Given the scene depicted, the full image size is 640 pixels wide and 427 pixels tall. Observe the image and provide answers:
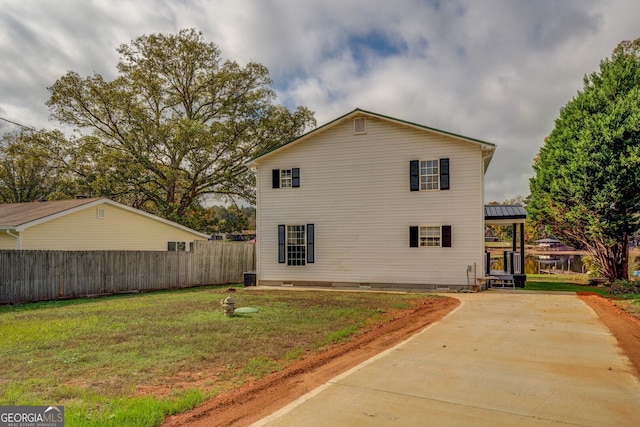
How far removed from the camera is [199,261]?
19.2 metres

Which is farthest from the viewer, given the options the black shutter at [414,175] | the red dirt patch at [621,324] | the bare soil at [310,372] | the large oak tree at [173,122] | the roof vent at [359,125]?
the large oak tree at [173,122]

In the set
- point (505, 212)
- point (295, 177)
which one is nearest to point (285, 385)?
point (295, 177)

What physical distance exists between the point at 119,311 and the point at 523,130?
23199mm

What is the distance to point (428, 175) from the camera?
1563 centimetres

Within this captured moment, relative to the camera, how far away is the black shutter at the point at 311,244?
16984 mm

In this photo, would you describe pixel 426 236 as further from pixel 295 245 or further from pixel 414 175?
pixel 295 245

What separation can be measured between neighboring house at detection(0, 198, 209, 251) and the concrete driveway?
1590 centimetres

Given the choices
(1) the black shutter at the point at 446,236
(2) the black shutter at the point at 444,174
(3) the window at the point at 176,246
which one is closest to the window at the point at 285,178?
(2) the black shutter at the point at 444,174

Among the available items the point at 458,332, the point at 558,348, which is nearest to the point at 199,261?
the point at 458,332

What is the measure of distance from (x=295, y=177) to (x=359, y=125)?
11.6ft

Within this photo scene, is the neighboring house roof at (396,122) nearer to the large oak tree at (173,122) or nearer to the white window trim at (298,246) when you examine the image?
the white window trim at (298,246)

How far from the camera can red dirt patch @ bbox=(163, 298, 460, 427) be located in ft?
12.9

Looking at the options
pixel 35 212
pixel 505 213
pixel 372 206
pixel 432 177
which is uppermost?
pixel 432 177

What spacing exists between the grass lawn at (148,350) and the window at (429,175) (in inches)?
238
